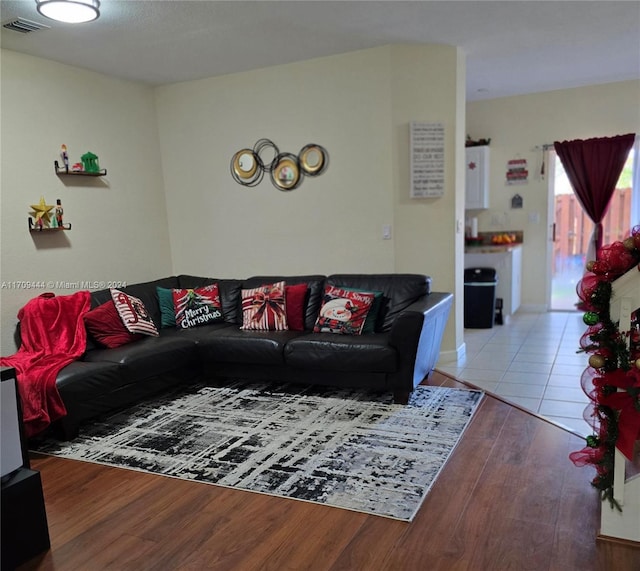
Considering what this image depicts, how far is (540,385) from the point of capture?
3852 millimetres

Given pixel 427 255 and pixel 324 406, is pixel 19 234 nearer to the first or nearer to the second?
pixel 324 406

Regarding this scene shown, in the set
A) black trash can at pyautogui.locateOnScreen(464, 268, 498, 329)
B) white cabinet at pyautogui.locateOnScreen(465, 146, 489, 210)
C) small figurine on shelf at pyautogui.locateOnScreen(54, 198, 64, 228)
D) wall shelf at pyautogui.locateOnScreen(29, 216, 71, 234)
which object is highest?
white cabinet at pyautogui.locateOnScreen(465, 146, 489, 210)

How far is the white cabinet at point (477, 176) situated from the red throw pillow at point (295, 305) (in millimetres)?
3160

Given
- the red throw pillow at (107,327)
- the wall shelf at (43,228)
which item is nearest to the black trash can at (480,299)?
the red throw pillow at (107,327)

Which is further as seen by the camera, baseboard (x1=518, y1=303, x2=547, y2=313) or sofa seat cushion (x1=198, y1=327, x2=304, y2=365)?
baseboard (x1=518, y1=303, x2=547, y2=313)

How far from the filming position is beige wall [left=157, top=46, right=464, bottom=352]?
431 cm

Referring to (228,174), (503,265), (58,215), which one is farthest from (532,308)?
(58,215)

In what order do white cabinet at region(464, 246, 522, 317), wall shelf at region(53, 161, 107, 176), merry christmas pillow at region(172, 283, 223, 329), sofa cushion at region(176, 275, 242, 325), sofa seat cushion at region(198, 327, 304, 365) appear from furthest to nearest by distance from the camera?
white cabinet at region(464, 246, 522, 317) → sofa cushion at region(176, 275, 242, 325) → merry christmas pillow at region(172, 283, 223, 329) → wall shelf at region(53, 161, 107, 176) → sofa seat cushion at region(198, 327, 304, 365)

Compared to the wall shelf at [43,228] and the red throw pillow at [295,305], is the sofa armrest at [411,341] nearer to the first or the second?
the red throw pillow at [295,305]

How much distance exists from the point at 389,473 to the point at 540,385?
1.81 meters

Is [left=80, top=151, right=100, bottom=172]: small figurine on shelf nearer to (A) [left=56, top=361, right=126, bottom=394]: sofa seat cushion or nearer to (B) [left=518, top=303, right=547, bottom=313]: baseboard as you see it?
(A) [left=56, top=361, right=126, bottom=394]: sofa seat cushion

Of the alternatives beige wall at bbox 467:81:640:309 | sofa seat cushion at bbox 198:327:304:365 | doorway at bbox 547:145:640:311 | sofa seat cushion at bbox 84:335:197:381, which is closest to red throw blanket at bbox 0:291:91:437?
sofa seat cushion at bbox 84:335:197:381

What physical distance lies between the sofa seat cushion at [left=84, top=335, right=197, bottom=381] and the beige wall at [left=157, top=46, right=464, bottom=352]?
145 centimetres

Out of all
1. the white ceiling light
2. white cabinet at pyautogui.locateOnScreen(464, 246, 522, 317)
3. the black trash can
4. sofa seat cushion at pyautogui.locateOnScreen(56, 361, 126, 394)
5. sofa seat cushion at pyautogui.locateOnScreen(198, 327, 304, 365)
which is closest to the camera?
the white ceiling light
